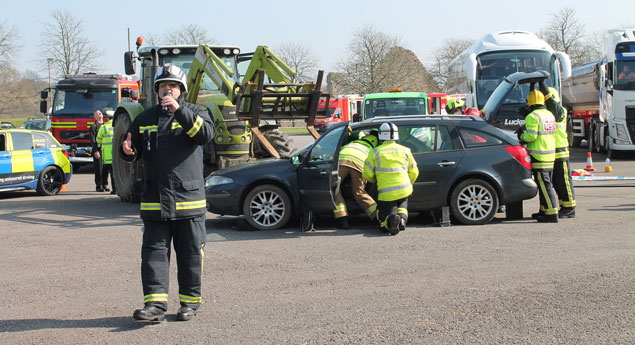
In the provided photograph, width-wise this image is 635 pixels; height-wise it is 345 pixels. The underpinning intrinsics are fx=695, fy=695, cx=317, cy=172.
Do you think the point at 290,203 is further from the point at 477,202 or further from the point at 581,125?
the point at 581,125

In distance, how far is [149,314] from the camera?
529cm

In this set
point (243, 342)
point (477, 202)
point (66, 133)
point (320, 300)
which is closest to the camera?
point (243, 342)

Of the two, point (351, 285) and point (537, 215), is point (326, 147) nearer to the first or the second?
point (537, 215)

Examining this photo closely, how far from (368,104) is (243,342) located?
610 inches

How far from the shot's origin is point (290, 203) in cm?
990

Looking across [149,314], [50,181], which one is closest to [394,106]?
[50,181]

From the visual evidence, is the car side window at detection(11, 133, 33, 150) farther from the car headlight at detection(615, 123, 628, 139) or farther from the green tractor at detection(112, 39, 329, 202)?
the car headlight at detection(615, 123, 628, 139)

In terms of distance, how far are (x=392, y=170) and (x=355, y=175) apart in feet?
2.32

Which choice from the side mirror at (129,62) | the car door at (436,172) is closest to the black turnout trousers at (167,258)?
the car door at (436,172)

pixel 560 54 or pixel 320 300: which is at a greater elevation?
pixel 560 54

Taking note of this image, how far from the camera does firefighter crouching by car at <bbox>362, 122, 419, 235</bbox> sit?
30.2 ft

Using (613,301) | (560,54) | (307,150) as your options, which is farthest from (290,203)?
(560,54)

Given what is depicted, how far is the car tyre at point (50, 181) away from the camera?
1541 cm

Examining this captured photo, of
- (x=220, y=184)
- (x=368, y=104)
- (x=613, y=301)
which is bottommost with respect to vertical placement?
(x=613, y=301)
